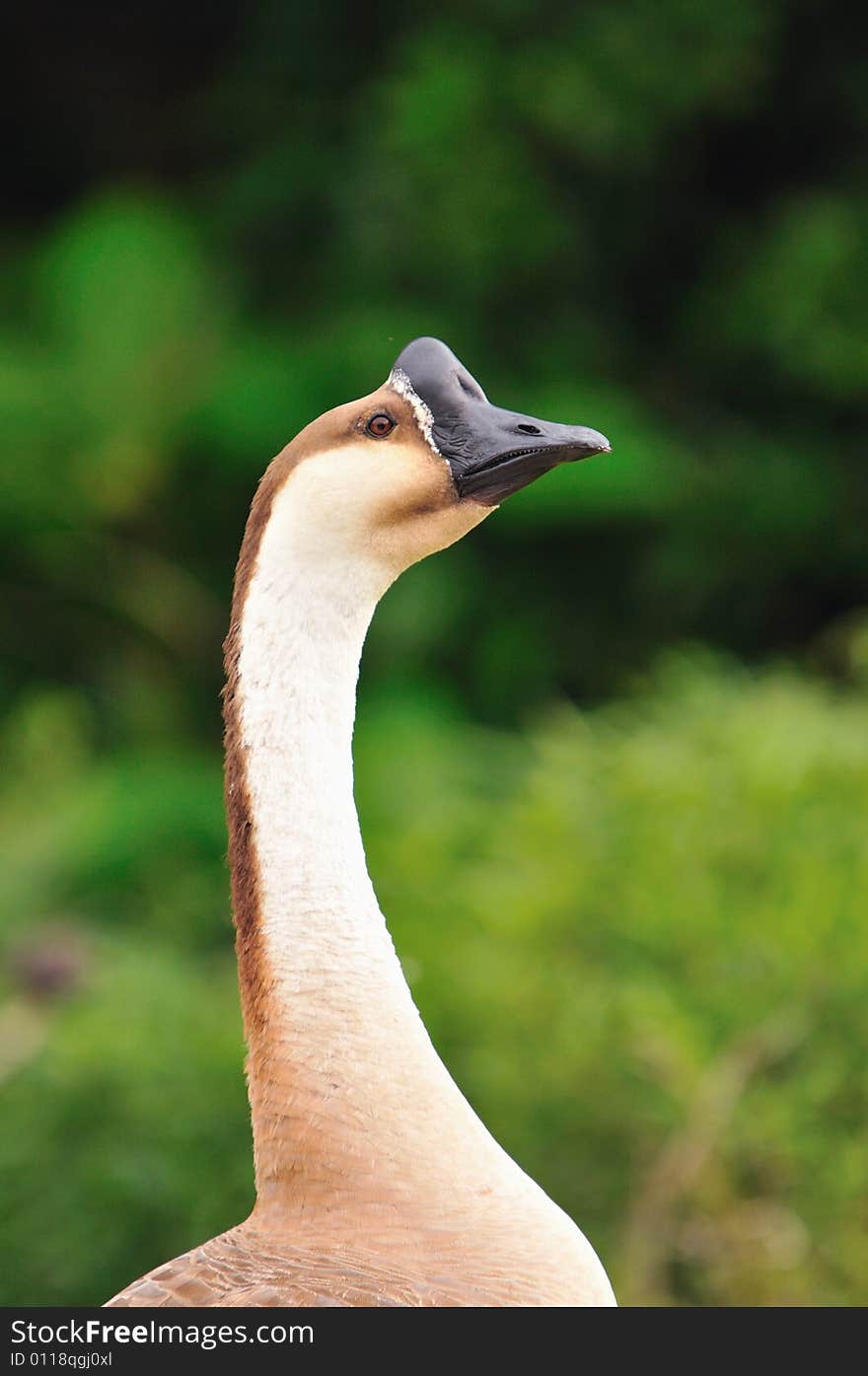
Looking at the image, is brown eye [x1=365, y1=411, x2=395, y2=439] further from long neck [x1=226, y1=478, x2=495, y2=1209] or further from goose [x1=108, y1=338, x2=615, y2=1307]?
long neck [x1=226, y1=478, x2=495, y2=1209]

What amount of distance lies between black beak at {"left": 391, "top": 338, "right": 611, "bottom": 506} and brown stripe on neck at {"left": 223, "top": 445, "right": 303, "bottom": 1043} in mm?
129

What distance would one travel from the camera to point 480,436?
1630 millimetres

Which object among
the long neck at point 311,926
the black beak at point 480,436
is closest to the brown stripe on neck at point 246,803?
the long neck at point 311,926

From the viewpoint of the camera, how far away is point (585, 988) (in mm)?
3842

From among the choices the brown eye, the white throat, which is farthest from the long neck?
the brown eye

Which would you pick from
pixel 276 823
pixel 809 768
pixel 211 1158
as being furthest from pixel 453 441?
pixel 211 1158

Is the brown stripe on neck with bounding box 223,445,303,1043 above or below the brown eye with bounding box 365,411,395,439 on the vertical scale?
below

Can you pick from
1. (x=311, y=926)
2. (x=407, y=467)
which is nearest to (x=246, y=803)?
(x=311, y=926)

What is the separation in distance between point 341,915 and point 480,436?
428 mm

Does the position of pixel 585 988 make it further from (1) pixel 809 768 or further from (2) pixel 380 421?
(2) pixel 380 421

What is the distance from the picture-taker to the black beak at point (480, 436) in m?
1.60

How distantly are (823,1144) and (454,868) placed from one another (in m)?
1.31

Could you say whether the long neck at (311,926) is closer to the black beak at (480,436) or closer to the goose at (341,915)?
the goose at (341,915)

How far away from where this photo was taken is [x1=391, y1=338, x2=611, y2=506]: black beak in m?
1.60
